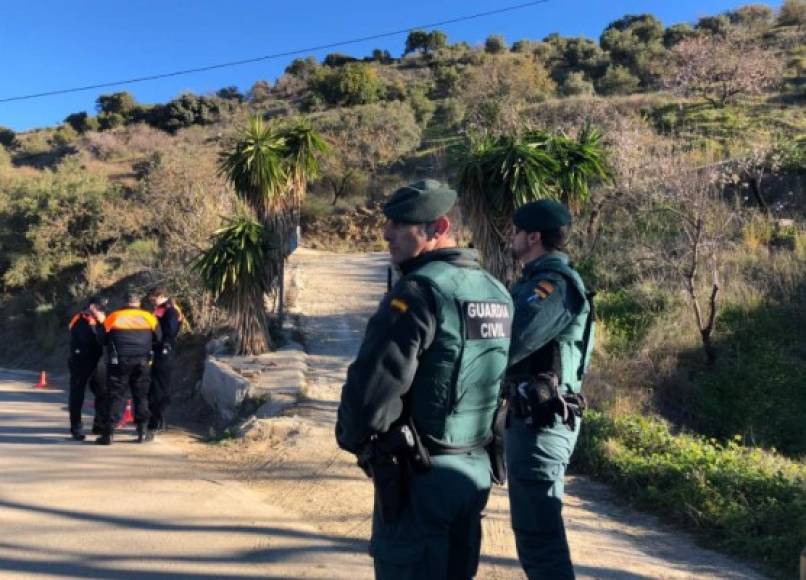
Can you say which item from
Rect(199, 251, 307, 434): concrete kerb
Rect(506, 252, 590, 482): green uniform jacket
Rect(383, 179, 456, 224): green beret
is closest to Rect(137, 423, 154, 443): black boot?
Rect(199, 251, 307, 434): concrete kerb

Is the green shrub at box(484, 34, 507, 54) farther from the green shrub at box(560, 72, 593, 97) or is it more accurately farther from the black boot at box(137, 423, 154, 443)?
the black boot at box(137, 423, 154, 443)

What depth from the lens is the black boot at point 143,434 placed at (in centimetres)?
770

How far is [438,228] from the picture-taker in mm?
2596

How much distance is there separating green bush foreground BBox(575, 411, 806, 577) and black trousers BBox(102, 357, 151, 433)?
475 cm

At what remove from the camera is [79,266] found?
21156mm

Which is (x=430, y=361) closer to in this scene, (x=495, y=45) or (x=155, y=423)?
(x=155, y=423)

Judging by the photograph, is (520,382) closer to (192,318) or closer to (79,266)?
(192,318)

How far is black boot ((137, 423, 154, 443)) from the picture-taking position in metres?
7.70

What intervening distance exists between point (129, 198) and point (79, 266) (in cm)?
267

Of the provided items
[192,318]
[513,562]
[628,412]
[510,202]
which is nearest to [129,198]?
[192,318]

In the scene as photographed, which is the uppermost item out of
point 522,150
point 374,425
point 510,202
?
point 522,150

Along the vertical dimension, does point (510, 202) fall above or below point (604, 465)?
above

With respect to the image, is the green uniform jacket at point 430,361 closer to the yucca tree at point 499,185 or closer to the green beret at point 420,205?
the green beret at point 420,205

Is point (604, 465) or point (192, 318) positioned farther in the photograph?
point (192, 318)
